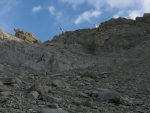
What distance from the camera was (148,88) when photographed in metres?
16.2

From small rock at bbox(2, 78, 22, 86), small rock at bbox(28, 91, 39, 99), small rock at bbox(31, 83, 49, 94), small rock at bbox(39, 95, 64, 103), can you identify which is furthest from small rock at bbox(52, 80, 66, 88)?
small rock at bbox(39, 95, 64, 103)

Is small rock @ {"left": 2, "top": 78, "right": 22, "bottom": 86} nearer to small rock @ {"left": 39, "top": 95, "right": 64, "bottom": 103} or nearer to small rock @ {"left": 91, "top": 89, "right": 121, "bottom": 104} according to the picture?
small rock @ {"left": 39, "top": 95, "right": 64, "bottom": 103}

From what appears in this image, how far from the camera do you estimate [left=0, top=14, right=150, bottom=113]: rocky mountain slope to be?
12.5 meters

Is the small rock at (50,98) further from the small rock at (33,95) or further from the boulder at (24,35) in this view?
the boulder at (24,35)

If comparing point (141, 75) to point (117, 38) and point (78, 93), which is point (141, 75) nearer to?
point (78, 93)

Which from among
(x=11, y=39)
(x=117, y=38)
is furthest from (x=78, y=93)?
(x=117, y=38)

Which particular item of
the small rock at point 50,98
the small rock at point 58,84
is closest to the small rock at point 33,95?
the small rock at point 50,98

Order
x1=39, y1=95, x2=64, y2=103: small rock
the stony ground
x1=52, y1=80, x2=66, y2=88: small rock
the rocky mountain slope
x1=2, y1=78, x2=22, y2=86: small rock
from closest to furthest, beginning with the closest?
the stony ground, the rocky mountain slope, x1=39, y1=95, x2=64, y2=103: small rock, x1=2, y1=78, x2=22, y2=86: small rock, x1=52, y1=80, x2=66, y2=88: small rock

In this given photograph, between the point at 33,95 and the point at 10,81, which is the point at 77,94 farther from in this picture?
the point at 10,81

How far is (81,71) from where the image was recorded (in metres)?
20.9

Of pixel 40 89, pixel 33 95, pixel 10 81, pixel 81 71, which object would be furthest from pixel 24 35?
pixel 33 95

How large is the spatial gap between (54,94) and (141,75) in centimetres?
617

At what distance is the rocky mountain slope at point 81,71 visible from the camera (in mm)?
12508

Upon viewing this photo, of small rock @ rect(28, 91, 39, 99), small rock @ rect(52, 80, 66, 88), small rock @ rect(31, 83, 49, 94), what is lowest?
small rock @ rect(28, 91, 39, 99)
